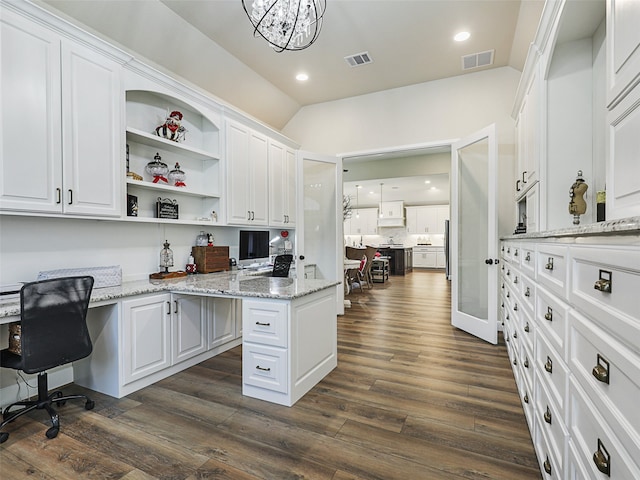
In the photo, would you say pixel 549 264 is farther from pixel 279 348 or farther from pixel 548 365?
pixel 279 348

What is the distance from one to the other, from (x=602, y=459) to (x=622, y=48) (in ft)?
4.88

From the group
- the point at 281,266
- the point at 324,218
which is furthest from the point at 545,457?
the point at 324,218

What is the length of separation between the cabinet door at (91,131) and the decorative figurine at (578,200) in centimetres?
346

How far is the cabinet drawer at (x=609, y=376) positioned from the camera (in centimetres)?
73

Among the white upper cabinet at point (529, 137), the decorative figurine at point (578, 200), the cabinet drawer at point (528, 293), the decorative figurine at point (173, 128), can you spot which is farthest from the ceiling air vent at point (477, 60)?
the decorative figurine at point (173, 128)

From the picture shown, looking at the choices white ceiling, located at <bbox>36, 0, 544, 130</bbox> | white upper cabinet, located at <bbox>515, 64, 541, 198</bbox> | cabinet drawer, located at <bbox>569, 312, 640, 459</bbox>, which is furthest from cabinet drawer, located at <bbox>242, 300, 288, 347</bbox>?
white ceiling, located at <bbox>36, 0, 544, 130</bbox>

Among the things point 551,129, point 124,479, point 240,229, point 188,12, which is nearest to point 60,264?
point 124,479

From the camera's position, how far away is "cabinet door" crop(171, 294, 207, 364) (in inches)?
112

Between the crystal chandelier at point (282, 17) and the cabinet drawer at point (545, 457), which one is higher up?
the crystal chandelier at point (282, 17)

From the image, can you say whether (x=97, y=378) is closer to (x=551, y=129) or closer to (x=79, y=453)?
(x=79, y=453)

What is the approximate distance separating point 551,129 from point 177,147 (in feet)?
11.0

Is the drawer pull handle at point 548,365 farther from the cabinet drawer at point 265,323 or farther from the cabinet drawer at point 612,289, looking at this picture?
the cabinet drawer at point 265,323

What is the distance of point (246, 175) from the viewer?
4074 millimetres

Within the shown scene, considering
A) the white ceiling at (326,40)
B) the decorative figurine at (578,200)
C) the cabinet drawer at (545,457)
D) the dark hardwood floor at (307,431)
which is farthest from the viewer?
the white ceiling at (326,40)
